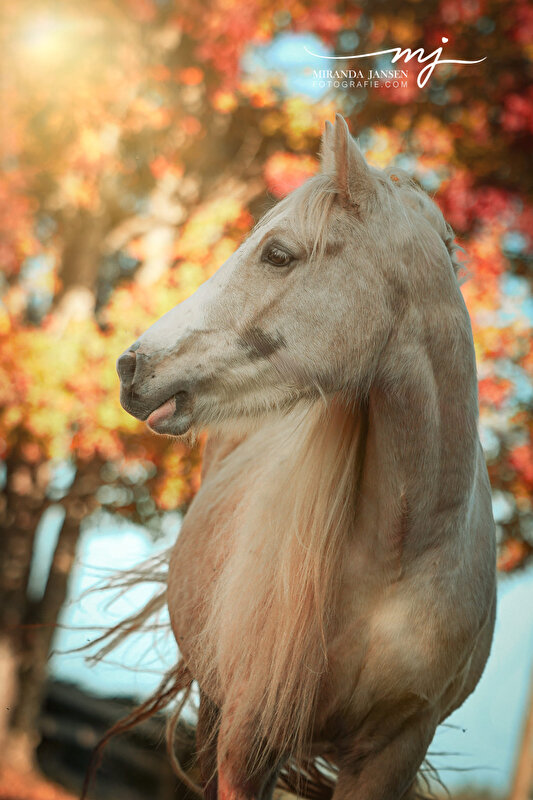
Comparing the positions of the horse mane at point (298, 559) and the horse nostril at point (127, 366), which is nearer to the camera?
the horse nostril at point (127, 366)

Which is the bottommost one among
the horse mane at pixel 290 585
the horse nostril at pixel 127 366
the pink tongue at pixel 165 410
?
the horse mane at pixel 290 585

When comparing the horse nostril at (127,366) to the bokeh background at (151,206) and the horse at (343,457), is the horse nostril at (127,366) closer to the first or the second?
the horse at (343,457)

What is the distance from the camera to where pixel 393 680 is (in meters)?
1.17

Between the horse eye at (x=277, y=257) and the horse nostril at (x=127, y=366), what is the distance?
0.28 metres

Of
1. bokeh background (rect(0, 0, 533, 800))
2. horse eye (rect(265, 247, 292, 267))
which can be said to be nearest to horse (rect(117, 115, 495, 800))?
horse eye (rect(265, 247, 292, 267))

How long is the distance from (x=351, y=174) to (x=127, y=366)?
50 centimetres

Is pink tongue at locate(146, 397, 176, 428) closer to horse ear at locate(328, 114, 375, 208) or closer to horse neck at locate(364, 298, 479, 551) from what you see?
horse neck at locate(364, 298, 479, 551)

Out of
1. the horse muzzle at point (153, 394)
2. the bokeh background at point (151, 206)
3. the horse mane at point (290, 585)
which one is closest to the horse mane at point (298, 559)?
the horse mane at point (290, 585)

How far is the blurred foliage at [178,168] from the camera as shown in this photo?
3.13m

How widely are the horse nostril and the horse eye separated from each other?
28 cm

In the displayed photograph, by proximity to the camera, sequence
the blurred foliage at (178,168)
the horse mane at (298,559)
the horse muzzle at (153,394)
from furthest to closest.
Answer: the blurred foliage at (178,168), the horse mane at (298,559), the horse muzzle at (153,394)

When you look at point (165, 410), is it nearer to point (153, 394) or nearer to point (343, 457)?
point (153, 394)

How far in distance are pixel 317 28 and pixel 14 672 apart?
365 centimetres

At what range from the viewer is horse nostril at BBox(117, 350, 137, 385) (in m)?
1.07
